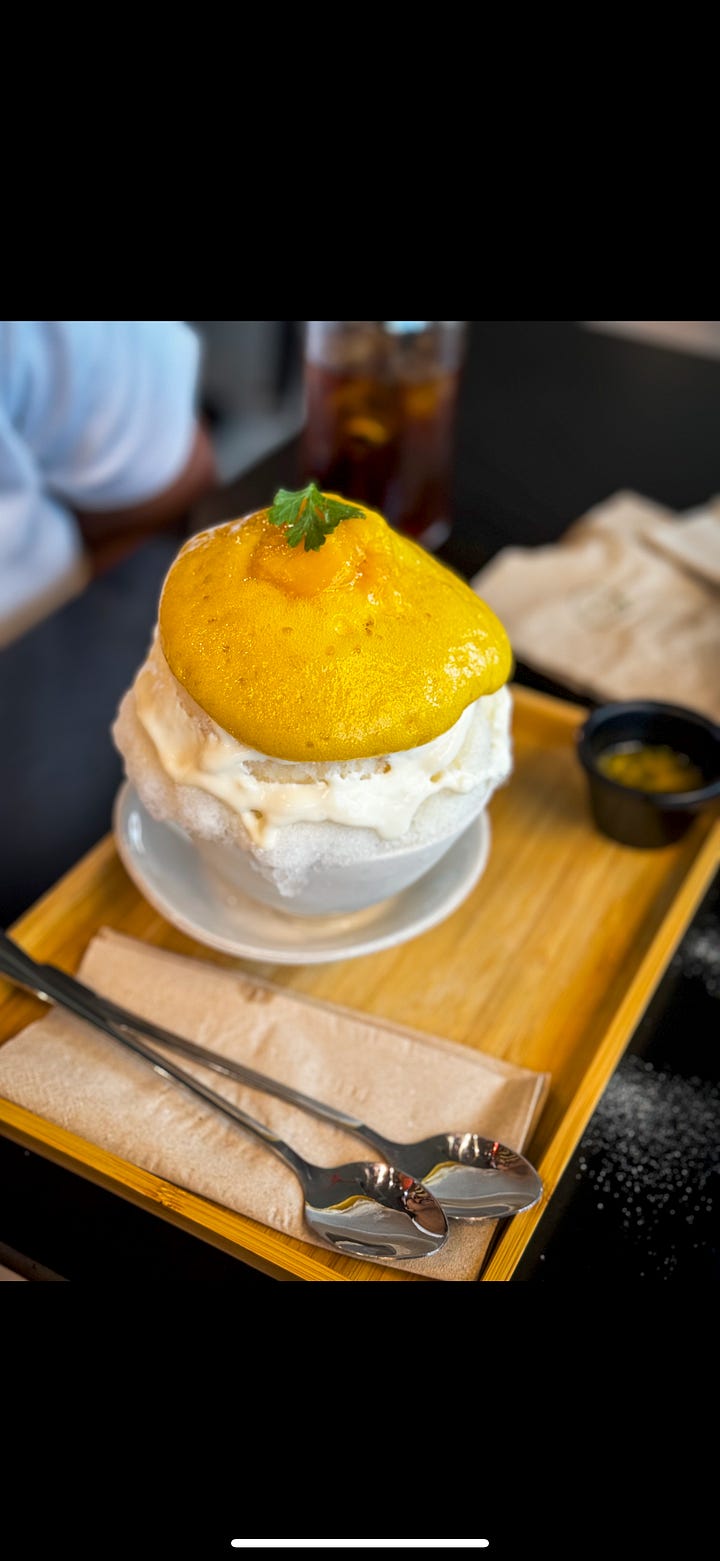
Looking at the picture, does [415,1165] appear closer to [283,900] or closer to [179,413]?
[283,900]

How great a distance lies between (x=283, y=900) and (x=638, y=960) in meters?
0.35

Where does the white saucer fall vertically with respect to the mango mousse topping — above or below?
below

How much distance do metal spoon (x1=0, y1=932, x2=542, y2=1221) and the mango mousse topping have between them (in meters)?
0.27

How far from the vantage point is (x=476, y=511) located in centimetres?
176

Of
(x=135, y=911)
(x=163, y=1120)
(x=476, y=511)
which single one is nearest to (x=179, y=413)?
(x=476, y=511)

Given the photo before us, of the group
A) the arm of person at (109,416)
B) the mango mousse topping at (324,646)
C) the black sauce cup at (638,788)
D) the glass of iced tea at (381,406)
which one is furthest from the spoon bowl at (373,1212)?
the arm of person at (109,416)

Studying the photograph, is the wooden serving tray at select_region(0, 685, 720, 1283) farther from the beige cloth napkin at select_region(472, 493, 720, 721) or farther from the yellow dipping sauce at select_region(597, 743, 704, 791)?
the beige cloth napkin at select_region(472, 493, 720, 721)

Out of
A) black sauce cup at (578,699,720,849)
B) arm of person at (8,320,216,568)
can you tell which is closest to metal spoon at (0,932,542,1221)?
black sauce cup at (578,699,720,849)

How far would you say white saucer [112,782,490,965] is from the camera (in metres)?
1.05

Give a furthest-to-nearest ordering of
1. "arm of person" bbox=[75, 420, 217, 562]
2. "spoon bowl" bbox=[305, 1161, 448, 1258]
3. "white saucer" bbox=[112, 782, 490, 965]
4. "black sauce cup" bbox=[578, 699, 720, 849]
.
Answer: "arm of person" bbox=[75, 420, 217, 562]
"black sauce cup" bbox=[578, 699, 720, 849]
"white saucer" bbox=[112, 782, 490, 965]
"spoon bowl" bbox=[305, 1161, 448, 1258]

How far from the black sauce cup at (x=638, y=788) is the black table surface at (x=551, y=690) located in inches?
3.6

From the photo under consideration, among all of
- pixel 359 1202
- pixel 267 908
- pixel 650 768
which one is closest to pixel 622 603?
pixel 650 768

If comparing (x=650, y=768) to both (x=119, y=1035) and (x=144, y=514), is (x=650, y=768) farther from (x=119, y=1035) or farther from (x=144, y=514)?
(x=144, y=514)

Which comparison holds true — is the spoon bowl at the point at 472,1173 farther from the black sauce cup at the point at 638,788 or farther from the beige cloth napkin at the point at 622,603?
the beige cloth napkin at the point at 622,603
